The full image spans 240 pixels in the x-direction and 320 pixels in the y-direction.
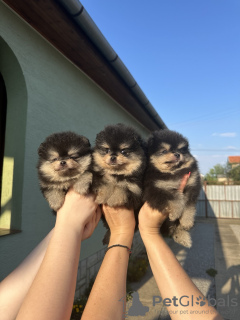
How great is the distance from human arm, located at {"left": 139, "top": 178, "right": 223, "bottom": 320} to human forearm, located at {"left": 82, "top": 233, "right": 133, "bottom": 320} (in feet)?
0.70

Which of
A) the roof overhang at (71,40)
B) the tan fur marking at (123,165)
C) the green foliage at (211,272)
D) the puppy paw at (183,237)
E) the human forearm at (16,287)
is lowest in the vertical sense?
the green foliage at (211,272)

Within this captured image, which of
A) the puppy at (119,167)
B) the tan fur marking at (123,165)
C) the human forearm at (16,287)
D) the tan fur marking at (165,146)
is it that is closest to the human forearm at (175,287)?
the puppy at (119,167)

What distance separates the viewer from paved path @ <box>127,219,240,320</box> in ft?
12.8

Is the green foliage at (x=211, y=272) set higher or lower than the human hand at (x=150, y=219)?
lower

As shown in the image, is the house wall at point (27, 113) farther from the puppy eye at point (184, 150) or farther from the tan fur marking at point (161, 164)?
the puppy eye at point (184, 150)

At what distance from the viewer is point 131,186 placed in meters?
1.96

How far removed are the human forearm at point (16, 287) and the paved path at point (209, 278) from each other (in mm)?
2451

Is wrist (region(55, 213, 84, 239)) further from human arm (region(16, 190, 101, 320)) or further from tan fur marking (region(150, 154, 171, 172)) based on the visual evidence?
tan fur marking (region(150, 154, 171, 172))

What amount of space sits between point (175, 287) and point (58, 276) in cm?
68

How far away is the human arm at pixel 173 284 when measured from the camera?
44.2 inches

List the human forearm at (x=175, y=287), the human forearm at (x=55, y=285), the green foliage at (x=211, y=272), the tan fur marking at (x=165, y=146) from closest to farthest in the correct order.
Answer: the human forearm at (x=55, y=285) → the human forearm at (x=175, y=287) → the tan fur marking at (x=165, y=146) → the green foliage at (x=211, y=272)

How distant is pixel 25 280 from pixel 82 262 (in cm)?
288

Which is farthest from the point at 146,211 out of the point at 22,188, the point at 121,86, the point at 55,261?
the point at 121,86

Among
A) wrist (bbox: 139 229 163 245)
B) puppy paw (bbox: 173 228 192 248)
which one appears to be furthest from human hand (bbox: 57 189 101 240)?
puppy paw (bbox: 173 228 192 248)
